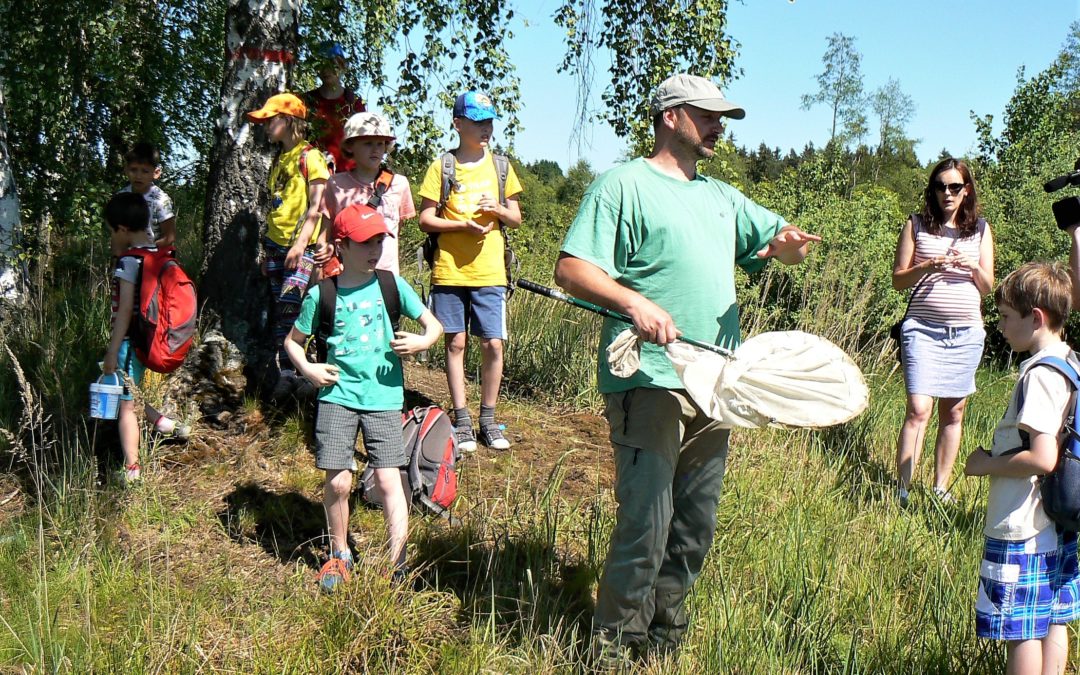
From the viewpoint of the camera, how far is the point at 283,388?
4902 mm

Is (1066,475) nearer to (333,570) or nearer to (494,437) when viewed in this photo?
(333,570)

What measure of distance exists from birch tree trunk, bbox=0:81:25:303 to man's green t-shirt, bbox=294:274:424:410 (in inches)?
117

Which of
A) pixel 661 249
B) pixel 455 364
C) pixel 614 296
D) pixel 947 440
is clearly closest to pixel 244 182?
pixel 455 364

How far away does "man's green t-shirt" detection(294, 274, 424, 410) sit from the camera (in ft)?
11.3

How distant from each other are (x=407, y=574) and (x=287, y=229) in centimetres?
219

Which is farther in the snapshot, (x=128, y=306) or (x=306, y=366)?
(x=128, y=306)

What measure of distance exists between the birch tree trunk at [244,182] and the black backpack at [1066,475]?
3.88m

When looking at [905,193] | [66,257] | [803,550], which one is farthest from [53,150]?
[905,193]

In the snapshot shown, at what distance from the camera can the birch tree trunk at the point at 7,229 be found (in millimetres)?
5406

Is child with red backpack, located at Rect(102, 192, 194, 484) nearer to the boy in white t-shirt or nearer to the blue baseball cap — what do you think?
the blue baseball cap

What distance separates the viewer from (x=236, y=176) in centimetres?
498

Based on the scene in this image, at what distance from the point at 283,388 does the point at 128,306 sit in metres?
0.97

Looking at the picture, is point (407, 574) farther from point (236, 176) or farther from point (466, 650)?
point (236, 176)

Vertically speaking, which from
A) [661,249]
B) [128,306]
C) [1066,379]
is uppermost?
[661,249]
